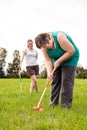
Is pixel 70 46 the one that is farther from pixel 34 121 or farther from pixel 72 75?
pixel 34 121

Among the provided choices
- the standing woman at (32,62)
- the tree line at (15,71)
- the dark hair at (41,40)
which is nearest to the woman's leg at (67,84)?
the dark hair at (41,40)

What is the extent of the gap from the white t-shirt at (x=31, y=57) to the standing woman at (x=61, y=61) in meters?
5.54

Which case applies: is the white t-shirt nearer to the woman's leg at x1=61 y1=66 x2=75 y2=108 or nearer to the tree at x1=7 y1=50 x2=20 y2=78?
the woman's leg at x1=61 y1=66 x2=75 y2=108

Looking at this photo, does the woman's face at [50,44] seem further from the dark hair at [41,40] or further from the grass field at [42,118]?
the grass field at [42,118]

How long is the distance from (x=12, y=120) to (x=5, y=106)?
211 centimetres

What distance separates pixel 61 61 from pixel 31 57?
6.35m

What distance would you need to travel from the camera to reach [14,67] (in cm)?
4547

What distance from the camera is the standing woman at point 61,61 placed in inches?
327

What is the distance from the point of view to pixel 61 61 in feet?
27.9

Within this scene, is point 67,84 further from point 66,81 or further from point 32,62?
point 32,62

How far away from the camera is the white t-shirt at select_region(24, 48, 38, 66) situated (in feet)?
48.4

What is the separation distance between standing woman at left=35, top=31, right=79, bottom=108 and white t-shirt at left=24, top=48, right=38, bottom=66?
218 inches

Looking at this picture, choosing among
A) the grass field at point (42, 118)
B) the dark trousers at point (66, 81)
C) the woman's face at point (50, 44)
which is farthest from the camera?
the dark trousers at point (66, 81)

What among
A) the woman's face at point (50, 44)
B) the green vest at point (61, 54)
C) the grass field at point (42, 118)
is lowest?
the grass field at point (42, 118)
